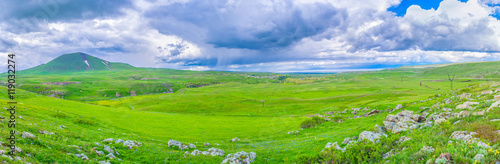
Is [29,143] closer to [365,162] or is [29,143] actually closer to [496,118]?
[365,162]

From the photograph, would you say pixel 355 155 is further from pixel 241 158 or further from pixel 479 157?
pixel 241 158

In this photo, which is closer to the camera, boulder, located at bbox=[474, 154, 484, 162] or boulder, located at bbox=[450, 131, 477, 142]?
boulder, located at bbox=[474, 154, 484, 162]

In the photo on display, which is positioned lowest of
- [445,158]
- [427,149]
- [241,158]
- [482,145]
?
[241,158]

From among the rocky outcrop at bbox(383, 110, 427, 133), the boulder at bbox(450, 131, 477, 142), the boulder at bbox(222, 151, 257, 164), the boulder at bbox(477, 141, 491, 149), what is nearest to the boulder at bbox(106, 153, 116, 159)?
the boulder at bbox(222, 151, 257, 164)

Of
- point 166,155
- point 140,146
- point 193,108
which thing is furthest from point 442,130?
point 193,108

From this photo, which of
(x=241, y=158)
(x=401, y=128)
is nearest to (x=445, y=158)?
(x=401, y=128)

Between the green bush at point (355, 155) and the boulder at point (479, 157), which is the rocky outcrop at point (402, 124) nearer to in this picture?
the green bush at point (355, 155)

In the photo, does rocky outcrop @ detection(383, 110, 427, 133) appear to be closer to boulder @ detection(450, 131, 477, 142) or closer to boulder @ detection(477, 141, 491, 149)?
boulder @ detection(450, 131, 477, 142)

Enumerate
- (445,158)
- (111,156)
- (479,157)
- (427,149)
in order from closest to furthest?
(479,157)
(445,158)
(427,149)
(111,156)

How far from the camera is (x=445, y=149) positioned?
11.9 meters

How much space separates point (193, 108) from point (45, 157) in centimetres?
10397

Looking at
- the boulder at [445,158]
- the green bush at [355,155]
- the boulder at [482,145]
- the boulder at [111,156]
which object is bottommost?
the boulder at [111,156]

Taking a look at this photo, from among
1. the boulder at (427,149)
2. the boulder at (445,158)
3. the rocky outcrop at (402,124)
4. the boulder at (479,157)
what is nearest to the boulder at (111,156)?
the boulder at (445,158)

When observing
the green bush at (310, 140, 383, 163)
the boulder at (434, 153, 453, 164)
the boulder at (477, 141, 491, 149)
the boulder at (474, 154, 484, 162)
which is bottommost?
the green bush at (310, 140, 383, 163)
